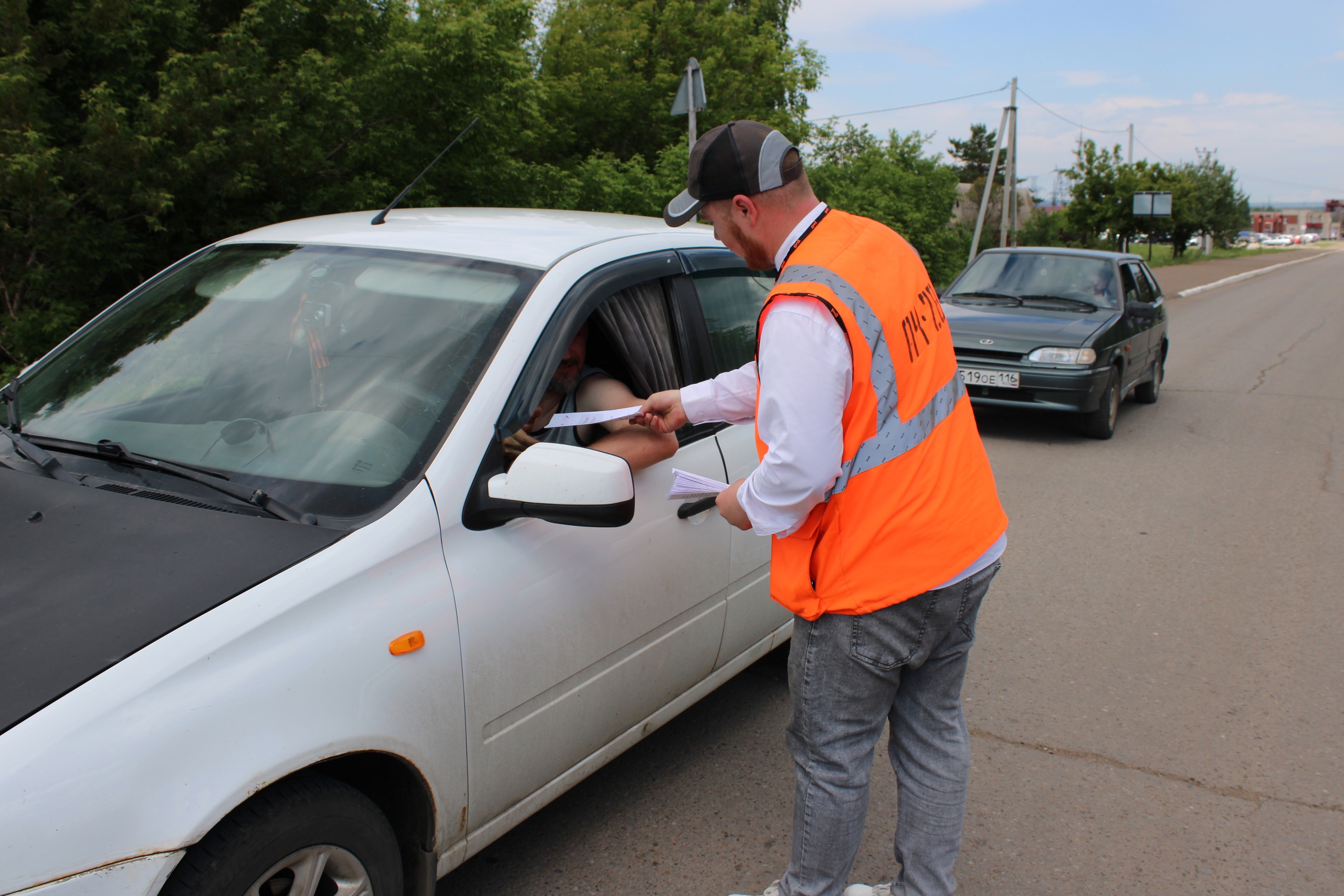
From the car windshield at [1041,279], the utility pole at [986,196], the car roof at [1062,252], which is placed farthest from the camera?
the utility pole at [986,196]

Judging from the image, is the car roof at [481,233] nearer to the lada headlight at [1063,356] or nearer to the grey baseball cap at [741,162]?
the grey baseball cap at [741,162]

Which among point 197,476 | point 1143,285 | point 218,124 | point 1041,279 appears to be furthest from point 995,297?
point 197,476

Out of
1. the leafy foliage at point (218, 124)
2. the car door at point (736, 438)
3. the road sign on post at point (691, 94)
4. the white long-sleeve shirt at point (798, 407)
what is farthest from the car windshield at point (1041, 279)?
the white long-sleeve shirt at point (798, 407)

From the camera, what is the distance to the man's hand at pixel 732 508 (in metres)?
2.12

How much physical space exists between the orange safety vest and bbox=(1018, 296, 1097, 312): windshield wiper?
7.68 m

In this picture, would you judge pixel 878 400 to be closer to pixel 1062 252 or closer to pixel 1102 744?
pixel 1102 744

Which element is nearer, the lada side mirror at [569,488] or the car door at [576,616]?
the lada side mirror at [569,488]

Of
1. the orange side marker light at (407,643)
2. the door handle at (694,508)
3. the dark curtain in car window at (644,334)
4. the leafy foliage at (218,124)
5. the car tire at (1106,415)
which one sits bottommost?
the car tire at (1106,415)

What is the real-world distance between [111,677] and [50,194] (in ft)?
17.2

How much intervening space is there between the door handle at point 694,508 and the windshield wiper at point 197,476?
1.03 metres

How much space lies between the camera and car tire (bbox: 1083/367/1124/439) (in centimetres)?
837

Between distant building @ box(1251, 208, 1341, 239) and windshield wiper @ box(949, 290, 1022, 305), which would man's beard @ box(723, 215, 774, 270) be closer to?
windshield wiper @ box(949, 290, 1022, 305)

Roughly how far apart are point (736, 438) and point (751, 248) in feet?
3.52

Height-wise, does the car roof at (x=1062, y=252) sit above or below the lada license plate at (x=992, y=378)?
above
